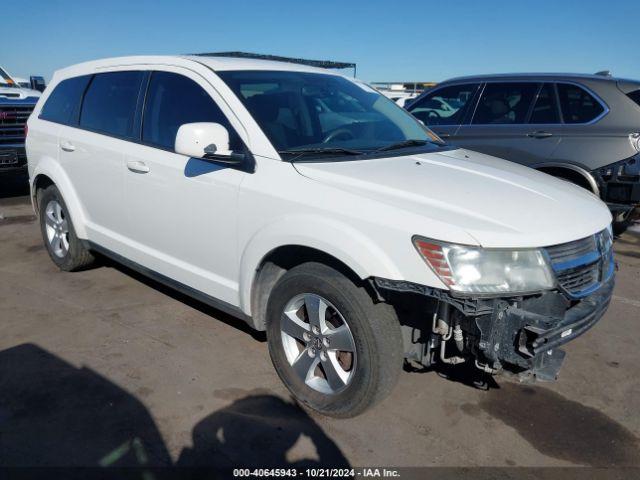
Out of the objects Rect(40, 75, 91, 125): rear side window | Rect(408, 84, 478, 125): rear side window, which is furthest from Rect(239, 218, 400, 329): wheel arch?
Rect(408, 84, 478, 125): rear side window

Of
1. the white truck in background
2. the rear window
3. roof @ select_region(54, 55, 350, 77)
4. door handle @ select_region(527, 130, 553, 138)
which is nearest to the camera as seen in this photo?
roof @ select_region(54, 55, 350, 77)

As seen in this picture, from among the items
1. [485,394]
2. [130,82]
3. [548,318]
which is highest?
[130,82]

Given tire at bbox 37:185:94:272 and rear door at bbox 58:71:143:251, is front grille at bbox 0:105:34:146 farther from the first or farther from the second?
rear door at bbox 58:71:143:251

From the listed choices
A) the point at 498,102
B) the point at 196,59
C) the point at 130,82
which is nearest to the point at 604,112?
the point at 498,102

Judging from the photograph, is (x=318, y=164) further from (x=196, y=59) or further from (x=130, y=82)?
(x=130, y=82)

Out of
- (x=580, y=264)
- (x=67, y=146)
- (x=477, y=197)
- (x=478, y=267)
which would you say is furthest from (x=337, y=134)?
(x=67, y=146)

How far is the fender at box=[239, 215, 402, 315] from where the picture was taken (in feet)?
→ 8.30

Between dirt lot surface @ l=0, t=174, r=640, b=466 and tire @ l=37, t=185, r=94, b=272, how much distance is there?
748mm

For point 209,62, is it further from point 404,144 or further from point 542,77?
point 542,77

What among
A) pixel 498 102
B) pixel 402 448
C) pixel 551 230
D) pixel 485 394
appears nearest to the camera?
pixel 551 230

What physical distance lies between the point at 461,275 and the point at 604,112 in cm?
415

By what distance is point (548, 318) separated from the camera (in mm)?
2453

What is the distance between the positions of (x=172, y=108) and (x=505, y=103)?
4.07 m

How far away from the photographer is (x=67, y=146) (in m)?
4.60
